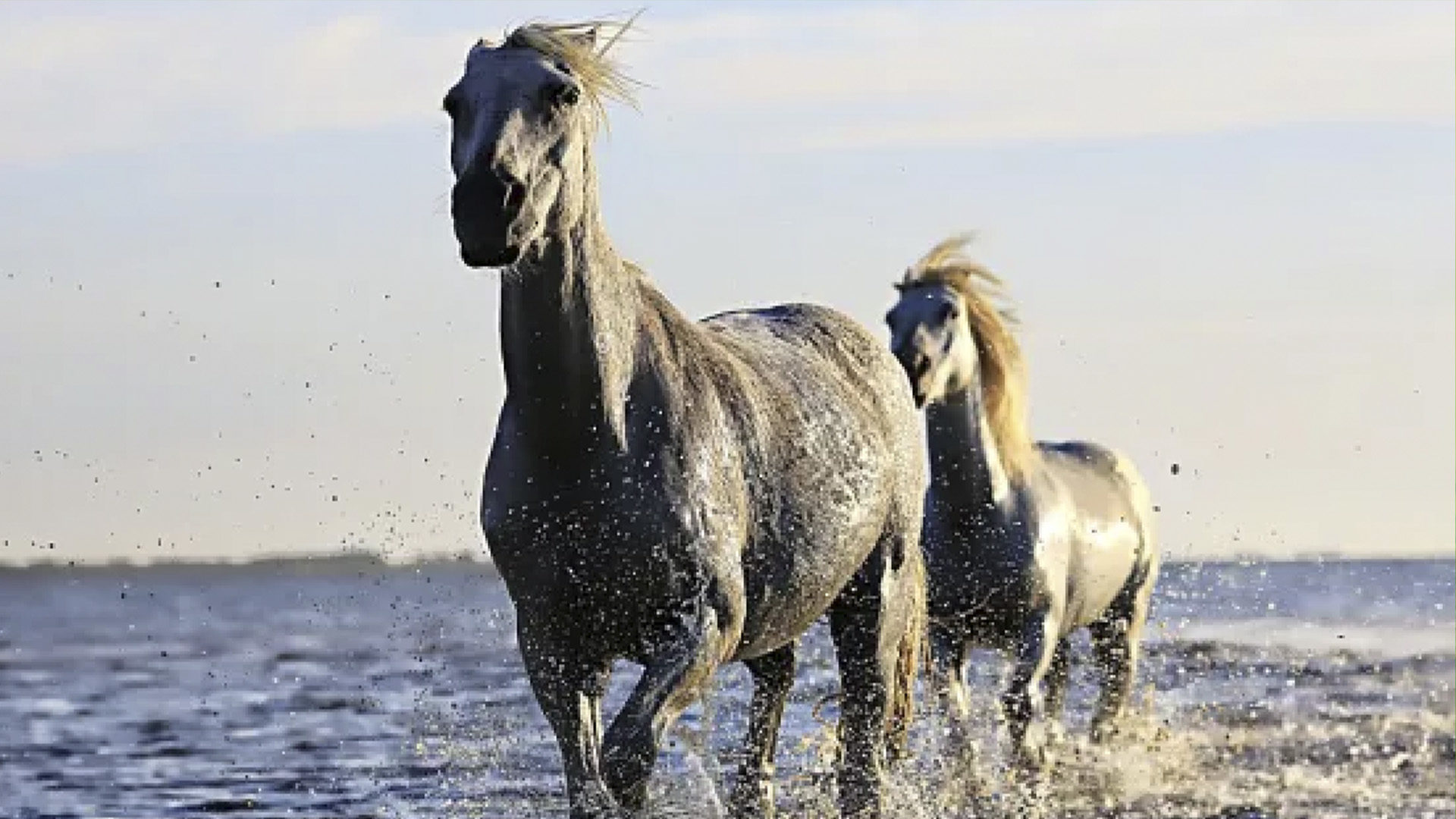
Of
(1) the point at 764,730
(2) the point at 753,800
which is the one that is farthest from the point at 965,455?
(2) the point at 753,800

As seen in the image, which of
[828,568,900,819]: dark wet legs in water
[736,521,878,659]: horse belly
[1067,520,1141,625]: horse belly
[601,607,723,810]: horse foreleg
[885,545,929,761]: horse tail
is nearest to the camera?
[601,607,723,810]: horse foreleg

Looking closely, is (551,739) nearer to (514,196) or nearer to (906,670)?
(906,670)

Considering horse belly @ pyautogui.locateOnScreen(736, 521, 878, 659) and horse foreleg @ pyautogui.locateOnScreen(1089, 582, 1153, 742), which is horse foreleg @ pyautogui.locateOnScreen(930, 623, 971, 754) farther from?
horse belly @ pyautogui.locateOnScreen(736, 521, 878, 659)

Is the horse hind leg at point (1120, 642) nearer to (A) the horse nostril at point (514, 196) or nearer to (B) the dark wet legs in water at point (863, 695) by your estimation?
(B) the dark wet legs in water at point (863, 695)

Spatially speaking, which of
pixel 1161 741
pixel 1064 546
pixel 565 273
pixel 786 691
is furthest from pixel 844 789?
pixel 1161 741

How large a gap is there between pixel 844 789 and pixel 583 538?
1974 millimetres

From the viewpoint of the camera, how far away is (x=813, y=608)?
7652mm

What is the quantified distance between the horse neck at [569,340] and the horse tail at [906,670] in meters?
2.07

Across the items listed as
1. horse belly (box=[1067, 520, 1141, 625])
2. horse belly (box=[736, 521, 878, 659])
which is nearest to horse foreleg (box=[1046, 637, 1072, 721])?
horse belly (box=[1067, 520, 1141, 625])

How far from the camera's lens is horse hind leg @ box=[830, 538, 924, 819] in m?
8.27

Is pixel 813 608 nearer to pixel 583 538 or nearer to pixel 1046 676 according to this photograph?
pixel 583 538

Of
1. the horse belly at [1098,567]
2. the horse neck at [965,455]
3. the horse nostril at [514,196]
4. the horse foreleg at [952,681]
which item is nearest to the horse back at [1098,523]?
the horse belly at [1098,567]

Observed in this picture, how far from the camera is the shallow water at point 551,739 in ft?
33.4

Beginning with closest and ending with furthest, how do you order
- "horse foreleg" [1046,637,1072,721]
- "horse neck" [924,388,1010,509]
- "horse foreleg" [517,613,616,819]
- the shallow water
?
"horse foreleg" [517,613,616,819]
the shallow water
"horse neck" [924,388,1010,509]
"horse foreleg" [1046,637,1072,721]
